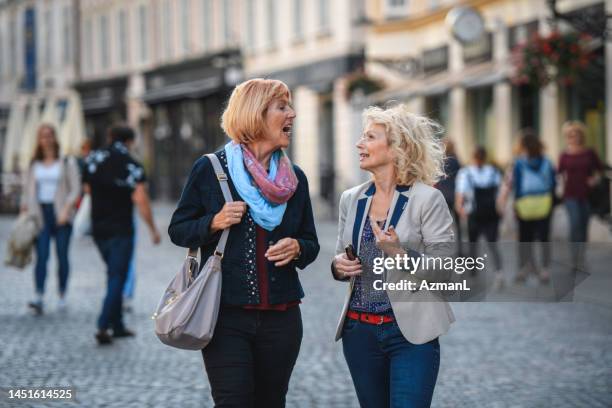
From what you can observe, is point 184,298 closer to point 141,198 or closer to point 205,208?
point 205,208

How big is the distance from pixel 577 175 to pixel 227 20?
3291 cm

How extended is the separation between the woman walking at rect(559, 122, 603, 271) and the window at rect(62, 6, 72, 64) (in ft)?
156

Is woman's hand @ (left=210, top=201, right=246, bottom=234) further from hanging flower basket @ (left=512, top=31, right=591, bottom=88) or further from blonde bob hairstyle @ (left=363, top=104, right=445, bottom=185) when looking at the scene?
hanging flower basket @ (left=512, top=31, right=591, bottom=88)

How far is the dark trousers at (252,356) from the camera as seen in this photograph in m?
5.08

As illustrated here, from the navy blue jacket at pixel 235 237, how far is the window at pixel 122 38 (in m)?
52.6

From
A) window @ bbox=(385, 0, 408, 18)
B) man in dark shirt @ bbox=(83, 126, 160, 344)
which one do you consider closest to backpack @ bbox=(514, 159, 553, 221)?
man in dark shirt @ bbox=(83, 126, 160, 344)

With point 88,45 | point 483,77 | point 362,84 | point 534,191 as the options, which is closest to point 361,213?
point 534,191

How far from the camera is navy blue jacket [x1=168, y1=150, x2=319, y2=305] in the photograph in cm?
511

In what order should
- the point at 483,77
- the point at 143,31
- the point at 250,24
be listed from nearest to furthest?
1. the point at 483,77
2. the point at 250,24
3. the point at 143,31

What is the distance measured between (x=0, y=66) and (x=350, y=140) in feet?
135

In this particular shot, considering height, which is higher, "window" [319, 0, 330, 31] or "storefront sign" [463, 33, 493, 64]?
"window" [319, 0, 330, 31]

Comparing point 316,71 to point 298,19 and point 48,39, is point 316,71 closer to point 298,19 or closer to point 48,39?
point 298,19

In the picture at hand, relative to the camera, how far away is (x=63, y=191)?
1294cm

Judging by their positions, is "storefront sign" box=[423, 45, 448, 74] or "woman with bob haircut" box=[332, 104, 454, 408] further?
"storefront sign" box=[423, 45, 448, 74]
